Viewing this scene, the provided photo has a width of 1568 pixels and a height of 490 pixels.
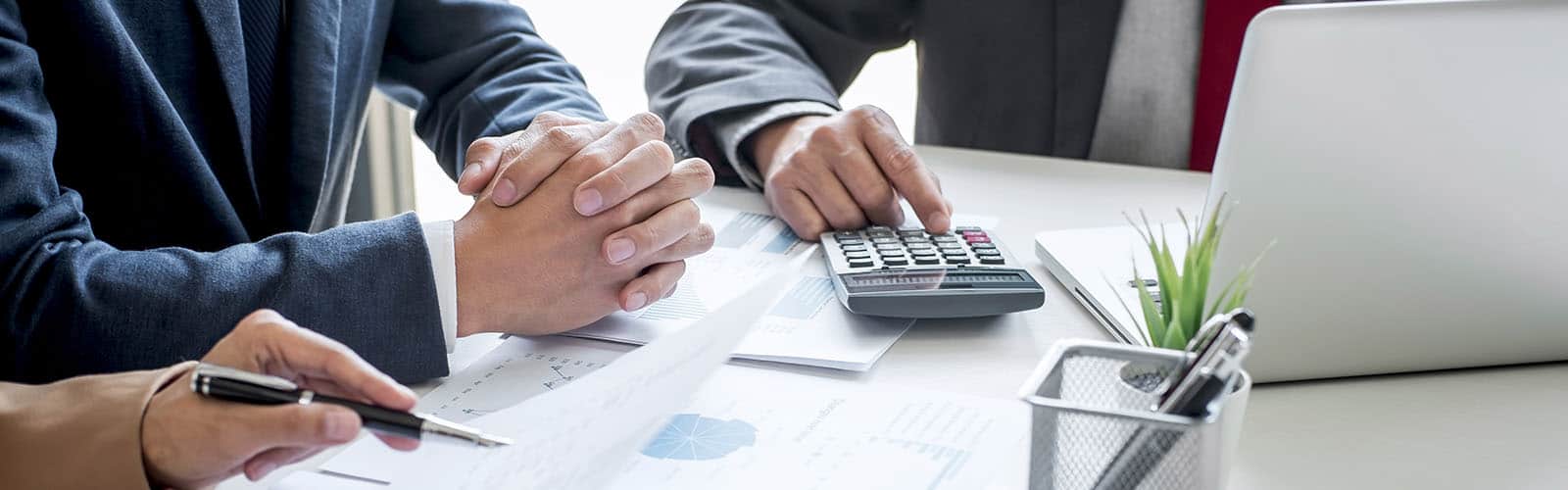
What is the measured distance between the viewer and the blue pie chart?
0.66 meters

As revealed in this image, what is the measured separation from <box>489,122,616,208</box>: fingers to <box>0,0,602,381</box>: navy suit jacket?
8 cm

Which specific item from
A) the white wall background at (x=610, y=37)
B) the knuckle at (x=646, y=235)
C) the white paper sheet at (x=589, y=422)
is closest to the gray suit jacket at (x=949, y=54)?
the knuckle at (x=646, y=235)

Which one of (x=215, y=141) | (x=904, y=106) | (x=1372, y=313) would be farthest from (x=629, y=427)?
(x=904, y=106)

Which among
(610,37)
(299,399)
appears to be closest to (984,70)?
(299,399)

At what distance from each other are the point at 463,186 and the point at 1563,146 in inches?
26.1

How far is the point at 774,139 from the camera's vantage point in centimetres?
114

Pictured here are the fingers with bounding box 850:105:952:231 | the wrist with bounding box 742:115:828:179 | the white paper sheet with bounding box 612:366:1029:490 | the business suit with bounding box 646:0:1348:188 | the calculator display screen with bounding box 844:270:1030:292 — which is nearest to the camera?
the white paper sheet with bounding box 612:366:1029:490

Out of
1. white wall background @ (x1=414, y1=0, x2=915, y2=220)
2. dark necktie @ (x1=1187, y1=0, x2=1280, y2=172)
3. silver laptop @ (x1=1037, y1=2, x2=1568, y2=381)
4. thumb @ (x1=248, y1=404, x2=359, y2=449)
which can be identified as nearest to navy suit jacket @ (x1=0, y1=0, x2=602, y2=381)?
thumb @ (x1=248, y1=404, x2=359, y2=449)

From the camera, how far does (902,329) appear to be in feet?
2.73

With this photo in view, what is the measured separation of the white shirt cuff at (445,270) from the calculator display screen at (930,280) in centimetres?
25

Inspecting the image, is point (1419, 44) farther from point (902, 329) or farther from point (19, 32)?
point (19, 32)

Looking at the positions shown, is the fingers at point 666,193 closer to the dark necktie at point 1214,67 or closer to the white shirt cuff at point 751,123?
the white shirt cuff at point 751,123

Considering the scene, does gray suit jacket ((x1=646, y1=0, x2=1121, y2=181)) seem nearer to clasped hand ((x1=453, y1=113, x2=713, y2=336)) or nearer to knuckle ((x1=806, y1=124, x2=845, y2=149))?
knuckle ((x1=806, y1=124, x2=845, y2=149))

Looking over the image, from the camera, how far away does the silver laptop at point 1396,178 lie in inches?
25.7
